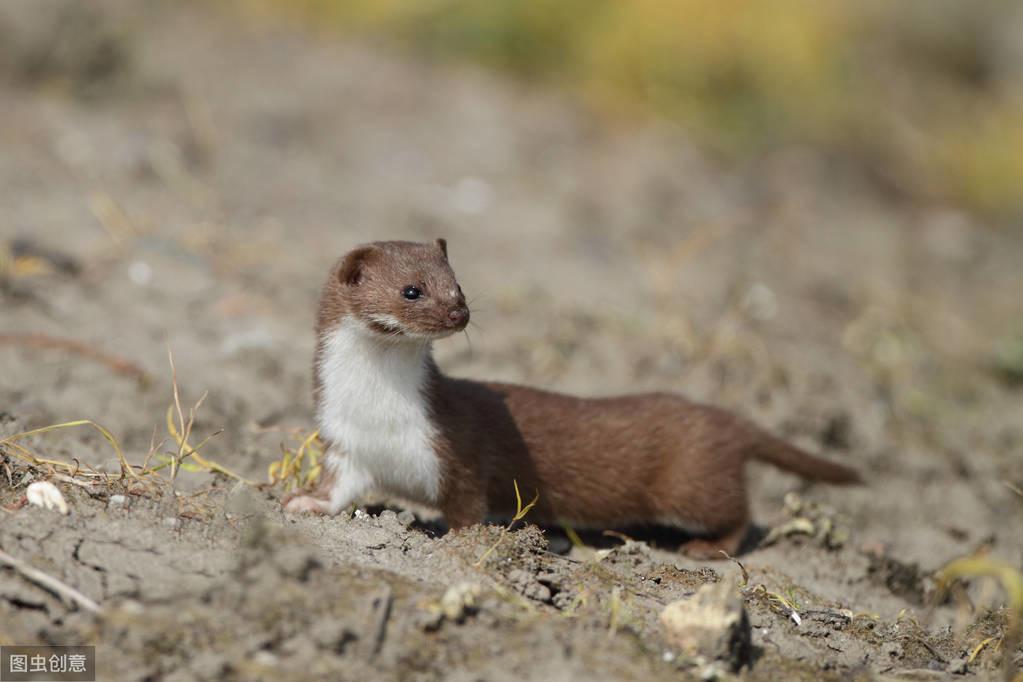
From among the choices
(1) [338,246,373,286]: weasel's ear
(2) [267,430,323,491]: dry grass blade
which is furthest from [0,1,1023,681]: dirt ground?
(1) [338,246,373,286]: weasel's ear

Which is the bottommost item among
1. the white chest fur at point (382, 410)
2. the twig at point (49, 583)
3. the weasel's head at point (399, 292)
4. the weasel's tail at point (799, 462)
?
the weasel's tail at point (799, 462)

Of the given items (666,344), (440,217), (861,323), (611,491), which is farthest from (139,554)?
(861,323)

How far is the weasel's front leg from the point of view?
404cm

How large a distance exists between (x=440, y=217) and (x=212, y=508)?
4574 millimetres

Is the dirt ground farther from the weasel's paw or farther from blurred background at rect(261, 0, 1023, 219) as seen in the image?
blurred background at rect(261, 0, 1023, 219)

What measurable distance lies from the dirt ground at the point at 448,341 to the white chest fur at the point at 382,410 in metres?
0.19

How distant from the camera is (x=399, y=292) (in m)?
3.94

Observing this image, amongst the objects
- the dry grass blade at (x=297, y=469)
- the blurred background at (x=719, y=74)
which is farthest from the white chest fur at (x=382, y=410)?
the blurred background at (x=719, y=74)

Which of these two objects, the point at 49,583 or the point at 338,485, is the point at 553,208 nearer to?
the point at 338,485

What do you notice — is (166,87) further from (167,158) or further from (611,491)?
(611,491)

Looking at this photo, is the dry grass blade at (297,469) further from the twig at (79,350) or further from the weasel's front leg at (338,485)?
the twig at (79,350)

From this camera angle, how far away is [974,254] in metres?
9.48

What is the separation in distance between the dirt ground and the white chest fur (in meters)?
0.19

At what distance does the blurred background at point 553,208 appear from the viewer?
5902 millimetres
